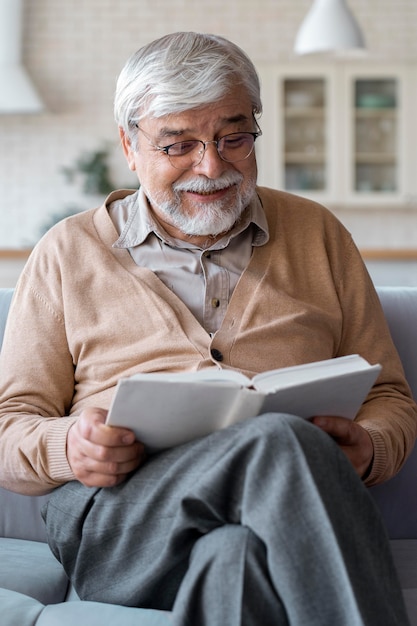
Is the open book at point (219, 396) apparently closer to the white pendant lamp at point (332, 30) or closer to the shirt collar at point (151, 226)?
the shirt collar at point (151, 226)

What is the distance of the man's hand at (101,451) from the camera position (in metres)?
1.40

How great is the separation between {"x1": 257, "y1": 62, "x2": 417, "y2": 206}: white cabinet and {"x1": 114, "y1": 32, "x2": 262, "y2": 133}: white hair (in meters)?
5.01

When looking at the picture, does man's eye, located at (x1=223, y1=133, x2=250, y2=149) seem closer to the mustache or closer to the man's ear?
the mustache

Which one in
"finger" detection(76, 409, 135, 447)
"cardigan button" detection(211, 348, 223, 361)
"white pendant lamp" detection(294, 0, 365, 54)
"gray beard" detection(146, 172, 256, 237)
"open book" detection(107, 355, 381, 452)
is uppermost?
"white pendant lamp" detection(294, 0, 365, 54)

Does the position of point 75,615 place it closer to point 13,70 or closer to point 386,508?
point 386,508

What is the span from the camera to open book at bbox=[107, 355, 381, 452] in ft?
4.19

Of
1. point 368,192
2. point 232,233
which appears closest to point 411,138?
point 368,192

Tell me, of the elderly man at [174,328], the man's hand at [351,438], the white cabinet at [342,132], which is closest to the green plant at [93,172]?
the white cabinet at [342,132]

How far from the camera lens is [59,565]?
5.85ft

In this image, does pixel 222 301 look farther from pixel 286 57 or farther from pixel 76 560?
pixel 286 57

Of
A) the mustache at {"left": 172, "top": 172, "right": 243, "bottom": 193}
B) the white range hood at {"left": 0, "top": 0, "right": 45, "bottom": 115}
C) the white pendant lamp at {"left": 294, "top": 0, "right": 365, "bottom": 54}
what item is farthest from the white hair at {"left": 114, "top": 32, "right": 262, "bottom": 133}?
the white range hood at {"left": 0, "top": 0, "right": 45, "bottom": 115}

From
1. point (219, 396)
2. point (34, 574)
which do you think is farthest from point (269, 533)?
point (34, 574)

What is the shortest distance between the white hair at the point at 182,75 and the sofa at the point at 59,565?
0.53 meters

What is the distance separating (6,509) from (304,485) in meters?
Result: 0.95
